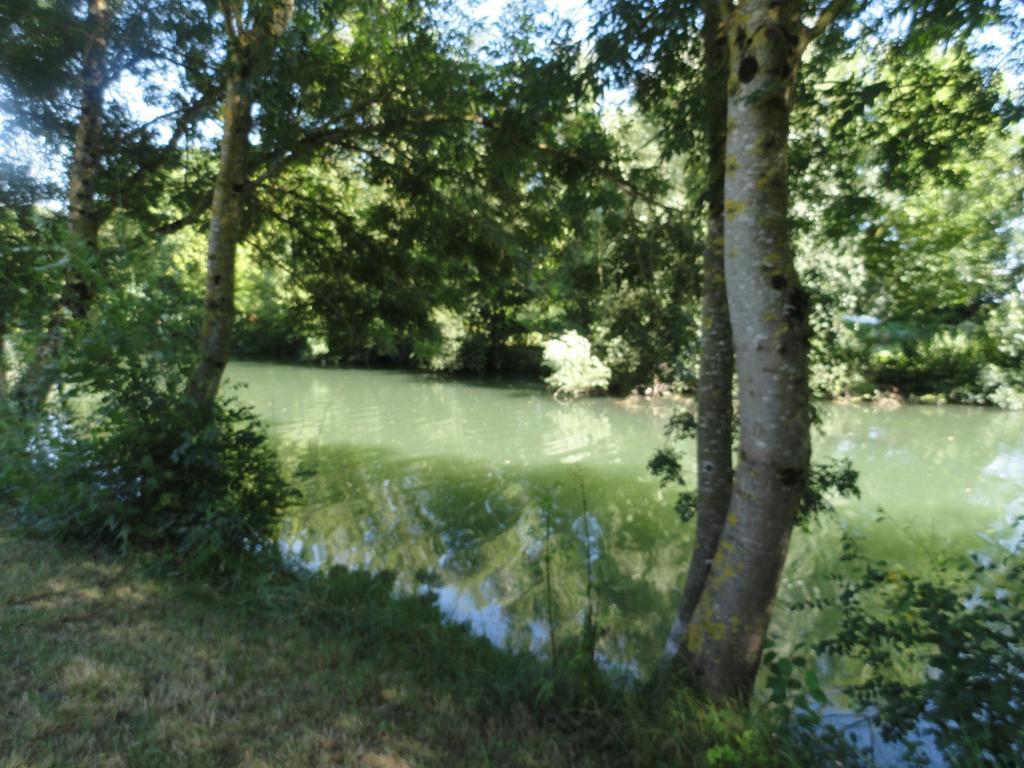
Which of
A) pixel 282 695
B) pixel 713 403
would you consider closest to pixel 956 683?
pixel 713 403

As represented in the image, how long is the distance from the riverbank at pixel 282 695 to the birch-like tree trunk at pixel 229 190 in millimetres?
2416

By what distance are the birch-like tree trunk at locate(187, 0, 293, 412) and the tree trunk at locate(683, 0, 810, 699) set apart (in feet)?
15.6

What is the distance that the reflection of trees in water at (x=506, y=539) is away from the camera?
252 inches

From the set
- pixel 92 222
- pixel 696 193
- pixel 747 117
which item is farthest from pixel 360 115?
pixel 747 117

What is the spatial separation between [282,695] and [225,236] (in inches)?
187

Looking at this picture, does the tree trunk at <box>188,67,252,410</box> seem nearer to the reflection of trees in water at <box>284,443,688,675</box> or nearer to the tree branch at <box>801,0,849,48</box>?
the reflection of trees in water at <box>284,443,688,675</box>

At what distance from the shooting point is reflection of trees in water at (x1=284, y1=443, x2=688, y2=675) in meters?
6.40

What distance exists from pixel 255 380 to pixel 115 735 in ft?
103

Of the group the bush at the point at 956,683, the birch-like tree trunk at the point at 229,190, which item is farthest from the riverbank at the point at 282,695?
the birch-like tree trunk at the point at 229,190

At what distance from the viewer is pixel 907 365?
2519cm

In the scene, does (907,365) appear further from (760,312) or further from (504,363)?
(760,312)

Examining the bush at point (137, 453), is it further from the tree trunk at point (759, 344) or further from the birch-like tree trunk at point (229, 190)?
the tree trunk at point (759, 344)

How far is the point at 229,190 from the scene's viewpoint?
646 centimetres

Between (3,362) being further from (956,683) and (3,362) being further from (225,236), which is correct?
(956,683)
